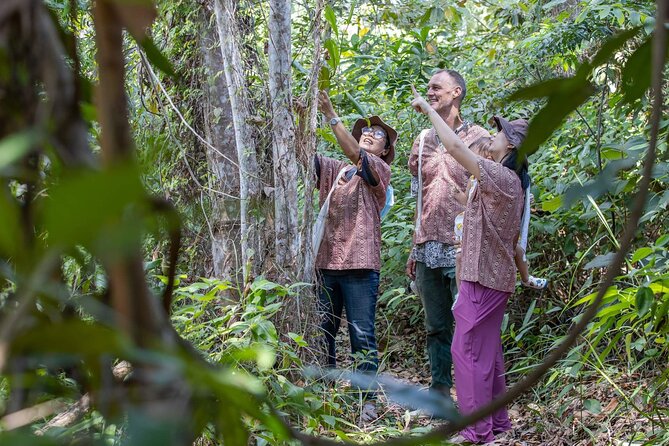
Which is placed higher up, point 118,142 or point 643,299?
point 118,142

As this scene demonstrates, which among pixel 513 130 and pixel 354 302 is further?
pixel 354 302

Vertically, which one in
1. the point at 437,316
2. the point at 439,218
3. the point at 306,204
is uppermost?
the point at 306,204

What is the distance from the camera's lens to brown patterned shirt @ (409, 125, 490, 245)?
4758mm

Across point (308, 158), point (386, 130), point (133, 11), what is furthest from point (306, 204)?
point (133, 11)

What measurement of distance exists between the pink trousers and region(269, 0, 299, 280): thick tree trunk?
0.92 metres

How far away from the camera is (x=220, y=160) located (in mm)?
4109

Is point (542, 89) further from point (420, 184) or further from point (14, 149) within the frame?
point (420, 184)

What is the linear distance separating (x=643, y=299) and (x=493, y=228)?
1.41 metres

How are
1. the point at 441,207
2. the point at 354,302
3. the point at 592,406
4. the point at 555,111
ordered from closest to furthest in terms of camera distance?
1. the point at 555,111
2. the point at 592,406
3. the point at 354,302
4. the point at 441,207

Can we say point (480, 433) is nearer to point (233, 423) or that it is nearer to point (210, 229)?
point (210, 229)

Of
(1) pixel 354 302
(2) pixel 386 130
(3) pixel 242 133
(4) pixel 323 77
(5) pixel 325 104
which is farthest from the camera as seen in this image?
(2) pixel 386 130

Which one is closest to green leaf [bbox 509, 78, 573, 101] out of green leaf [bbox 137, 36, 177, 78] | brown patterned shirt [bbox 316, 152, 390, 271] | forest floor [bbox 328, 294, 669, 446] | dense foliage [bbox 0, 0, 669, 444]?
dense foliage [bbox 0, 0, 669, 444]

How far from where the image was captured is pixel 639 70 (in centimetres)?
75

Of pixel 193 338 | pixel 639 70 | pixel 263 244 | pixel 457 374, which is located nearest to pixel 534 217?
pixel 457 374
